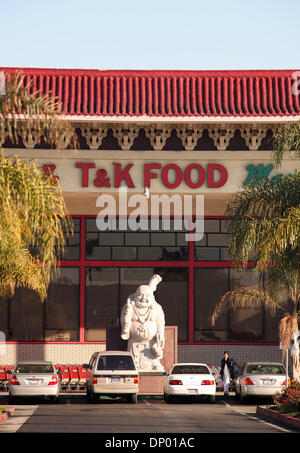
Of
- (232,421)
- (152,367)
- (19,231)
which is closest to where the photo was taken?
(19,231)

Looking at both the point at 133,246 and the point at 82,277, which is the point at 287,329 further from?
the point at 82,277

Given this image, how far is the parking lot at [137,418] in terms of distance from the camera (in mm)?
22312

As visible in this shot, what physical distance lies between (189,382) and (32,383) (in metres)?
5.11

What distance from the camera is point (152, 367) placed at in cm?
3634

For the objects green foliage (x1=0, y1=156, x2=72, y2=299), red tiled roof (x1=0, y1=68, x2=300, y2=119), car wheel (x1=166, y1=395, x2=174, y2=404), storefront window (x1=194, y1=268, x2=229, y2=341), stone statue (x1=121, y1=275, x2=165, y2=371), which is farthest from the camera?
storefront window (x1=194, y1=268, x2=229, y2=341)

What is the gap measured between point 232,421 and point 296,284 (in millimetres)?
7774

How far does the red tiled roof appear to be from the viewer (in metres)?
38.4

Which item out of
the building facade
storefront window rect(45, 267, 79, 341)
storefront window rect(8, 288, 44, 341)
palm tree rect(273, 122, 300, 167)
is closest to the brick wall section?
the building facade

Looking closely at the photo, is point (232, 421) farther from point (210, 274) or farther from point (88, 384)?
point (210, 274)

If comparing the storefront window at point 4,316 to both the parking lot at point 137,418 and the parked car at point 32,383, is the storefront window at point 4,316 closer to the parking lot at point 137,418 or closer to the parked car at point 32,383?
the parking lot at point 137,418

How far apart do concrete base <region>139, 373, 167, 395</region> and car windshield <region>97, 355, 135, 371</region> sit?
Result: 3.84 m

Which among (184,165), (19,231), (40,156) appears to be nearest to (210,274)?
(184,165)

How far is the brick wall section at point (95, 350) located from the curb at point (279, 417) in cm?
1401

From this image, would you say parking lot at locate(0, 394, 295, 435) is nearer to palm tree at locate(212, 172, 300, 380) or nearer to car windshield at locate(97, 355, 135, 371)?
car windshield at locate(97, 355, 135, 371)
